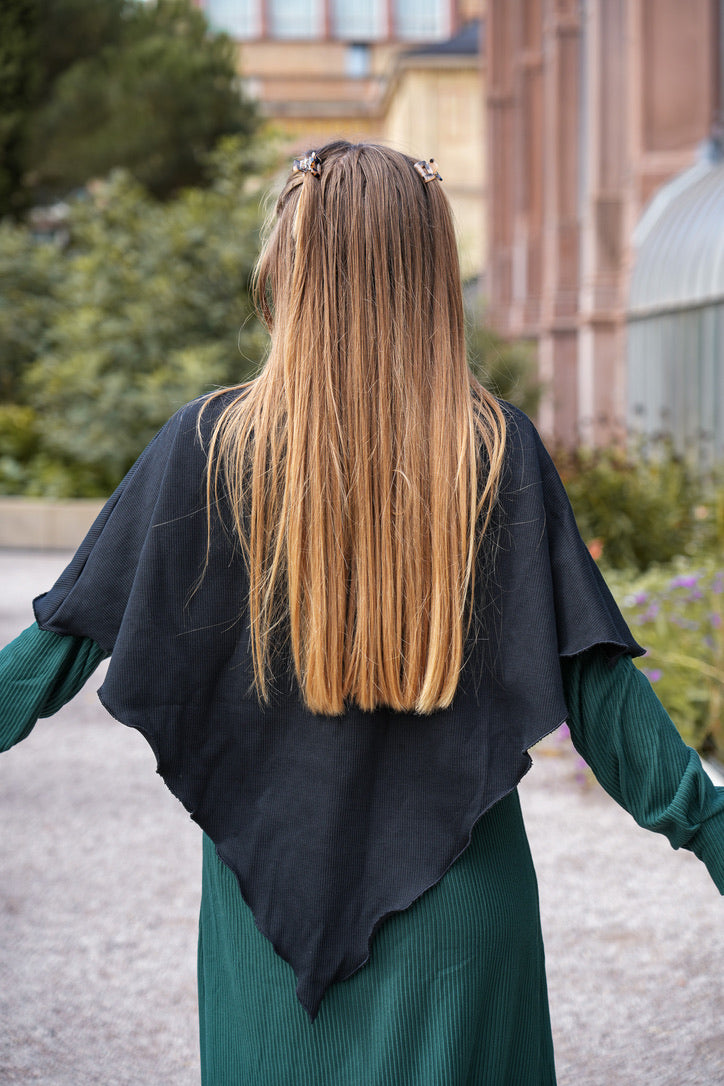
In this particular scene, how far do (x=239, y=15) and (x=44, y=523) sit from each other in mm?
66282

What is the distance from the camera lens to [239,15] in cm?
7281

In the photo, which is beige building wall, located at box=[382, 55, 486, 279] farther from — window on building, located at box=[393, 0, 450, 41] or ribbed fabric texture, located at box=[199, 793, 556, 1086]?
ribbed fabric texture, located at box=[199, 793, 556, 1086]

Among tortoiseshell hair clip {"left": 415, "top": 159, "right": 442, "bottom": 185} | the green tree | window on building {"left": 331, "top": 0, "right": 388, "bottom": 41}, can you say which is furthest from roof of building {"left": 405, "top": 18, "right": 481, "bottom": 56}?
tortoiseshell hair clip {"left": 415, "top": 159, "right": 442, "bottom": 185}

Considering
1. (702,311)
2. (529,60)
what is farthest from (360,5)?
(702,311)

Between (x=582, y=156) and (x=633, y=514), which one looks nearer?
(x=633, y=514)

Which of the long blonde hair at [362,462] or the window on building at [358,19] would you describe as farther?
the window on building at [358,19]

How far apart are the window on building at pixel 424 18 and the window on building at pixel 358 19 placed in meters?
1.12

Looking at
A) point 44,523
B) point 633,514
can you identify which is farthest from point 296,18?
point 633,514

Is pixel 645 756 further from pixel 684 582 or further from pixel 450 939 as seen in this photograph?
pixel 684 582

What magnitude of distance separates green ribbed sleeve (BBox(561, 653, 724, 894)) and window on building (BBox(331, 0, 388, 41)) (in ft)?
247

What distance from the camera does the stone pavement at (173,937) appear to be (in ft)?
10.5

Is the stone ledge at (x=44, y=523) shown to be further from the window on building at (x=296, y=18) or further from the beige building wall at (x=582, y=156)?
the window on building at (x=296, y=18)

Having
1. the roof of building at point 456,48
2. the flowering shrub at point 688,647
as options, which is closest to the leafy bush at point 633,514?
the flowering shrub at point 688,647

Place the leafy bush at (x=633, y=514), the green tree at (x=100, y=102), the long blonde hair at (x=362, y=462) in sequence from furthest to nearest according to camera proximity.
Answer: the green tree at (x=100, y=102), the leafy bush at (x=633, y=514), the long blonde hair at (x=362, y=462)
